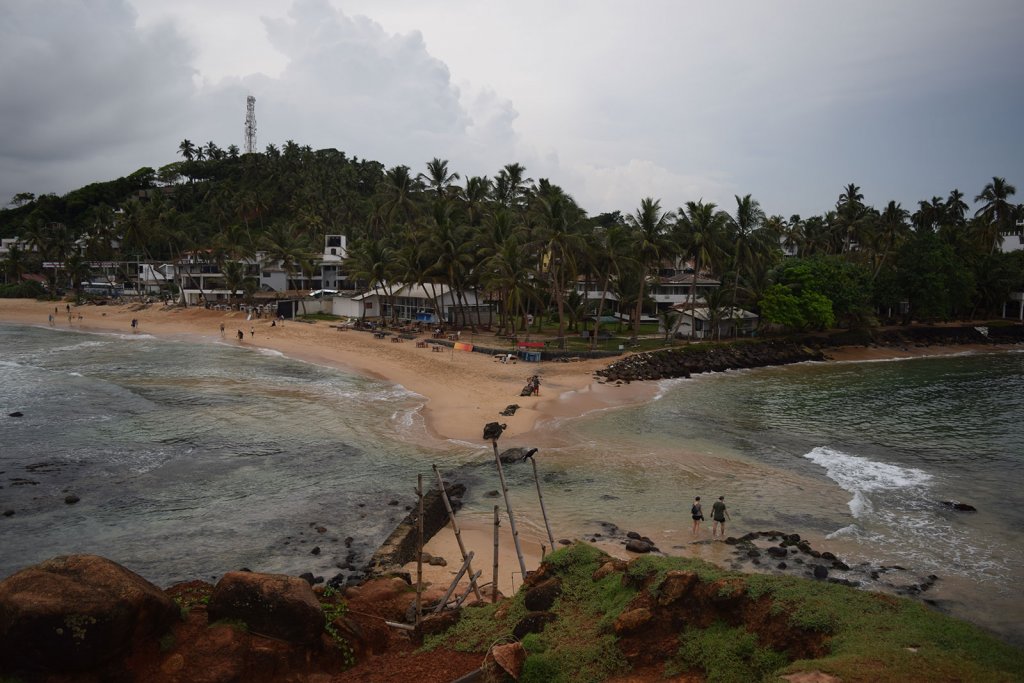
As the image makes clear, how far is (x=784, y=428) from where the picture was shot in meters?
31.8

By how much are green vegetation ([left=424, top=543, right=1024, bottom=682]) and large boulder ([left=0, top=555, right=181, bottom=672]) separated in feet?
15.9

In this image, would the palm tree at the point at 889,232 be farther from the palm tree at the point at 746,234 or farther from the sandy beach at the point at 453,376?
the palm tree at the point at 746,234

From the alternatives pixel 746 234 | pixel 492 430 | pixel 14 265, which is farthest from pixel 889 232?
pixel 14 265

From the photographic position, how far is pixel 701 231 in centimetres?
5466

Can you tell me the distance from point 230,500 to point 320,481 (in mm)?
3031

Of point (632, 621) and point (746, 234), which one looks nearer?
point (632, 621)

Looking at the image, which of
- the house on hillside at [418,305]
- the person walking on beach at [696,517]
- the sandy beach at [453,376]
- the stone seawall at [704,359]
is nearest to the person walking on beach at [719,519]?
the person walking on beach at [696,517]

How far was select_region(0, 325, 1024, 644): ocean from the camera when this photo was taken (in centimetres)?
1761

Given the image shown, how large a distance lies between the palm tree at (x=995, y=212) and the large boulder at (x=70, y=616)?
3782 inches

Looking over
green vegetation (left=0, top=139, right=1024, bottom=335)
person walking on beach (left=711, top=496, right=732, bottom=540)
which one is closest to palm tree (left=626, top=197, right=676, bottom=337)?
green vegetation (left=0, top=139, right=1024, bottom=335)

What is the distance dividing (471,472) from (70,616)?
1529cm

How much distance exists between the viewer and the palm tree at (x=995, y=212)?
3083 inches

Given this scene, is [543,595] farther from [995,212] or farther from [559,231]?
[995,212]

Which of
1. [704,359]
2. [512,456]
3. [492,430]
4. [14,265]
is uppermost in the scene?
[14,265]
